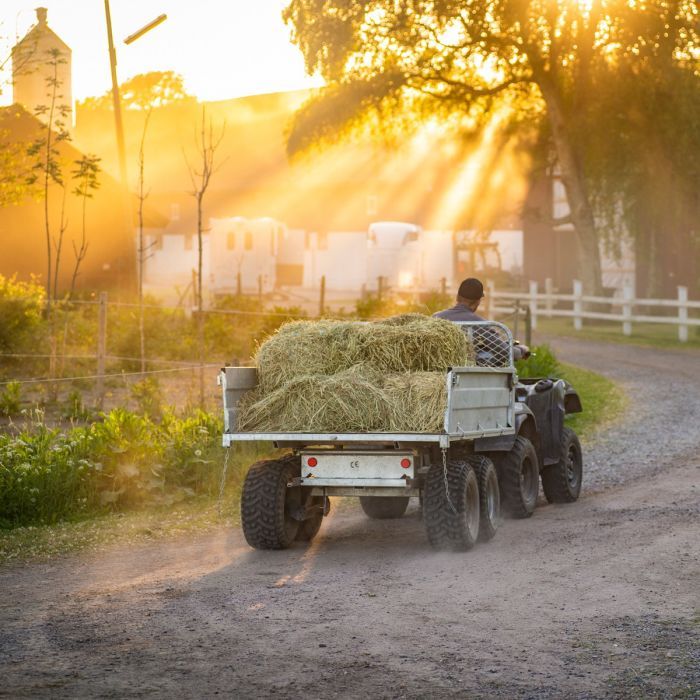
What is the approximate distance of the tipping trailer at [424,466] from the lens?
29.9 feet

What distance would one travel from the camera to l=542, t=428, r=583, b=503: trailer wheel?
38.2 feet

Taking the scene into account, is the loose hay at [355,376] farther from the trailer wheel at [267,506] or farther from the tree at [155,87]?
the tree at [155,87]

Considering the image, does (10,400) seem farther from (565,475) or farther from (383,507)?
(565,475)

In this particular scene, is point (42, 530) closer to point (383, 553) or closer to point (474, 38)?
point (383, 553)

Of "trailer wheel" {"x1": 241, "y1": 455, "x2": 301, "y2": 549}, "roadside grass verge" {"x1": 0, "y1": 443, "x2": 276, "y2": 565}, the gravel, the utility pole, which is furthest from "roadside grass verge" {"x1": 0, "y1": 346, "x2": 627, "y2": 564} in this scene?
the utility pole

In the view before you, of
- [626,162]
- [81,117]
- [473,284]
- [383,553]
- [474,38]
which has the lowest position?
[383,553]

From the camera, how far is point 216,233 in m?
67.9

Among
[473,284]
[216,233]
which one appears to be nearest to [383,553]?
[473,284]

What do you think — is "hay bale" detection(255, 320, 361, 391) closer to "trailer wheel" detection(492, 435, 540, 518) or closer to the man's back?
the man's back

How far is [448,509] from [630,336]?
1004 inches

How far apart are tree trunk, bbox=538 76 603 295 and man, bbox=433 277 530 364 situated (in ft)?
84.3

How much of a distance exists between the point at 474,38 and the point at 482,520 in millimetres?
26699

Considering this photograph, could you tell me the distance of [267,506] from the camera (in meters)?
9.31

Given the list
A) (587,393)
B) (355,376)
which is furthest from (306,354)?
(587,393)
